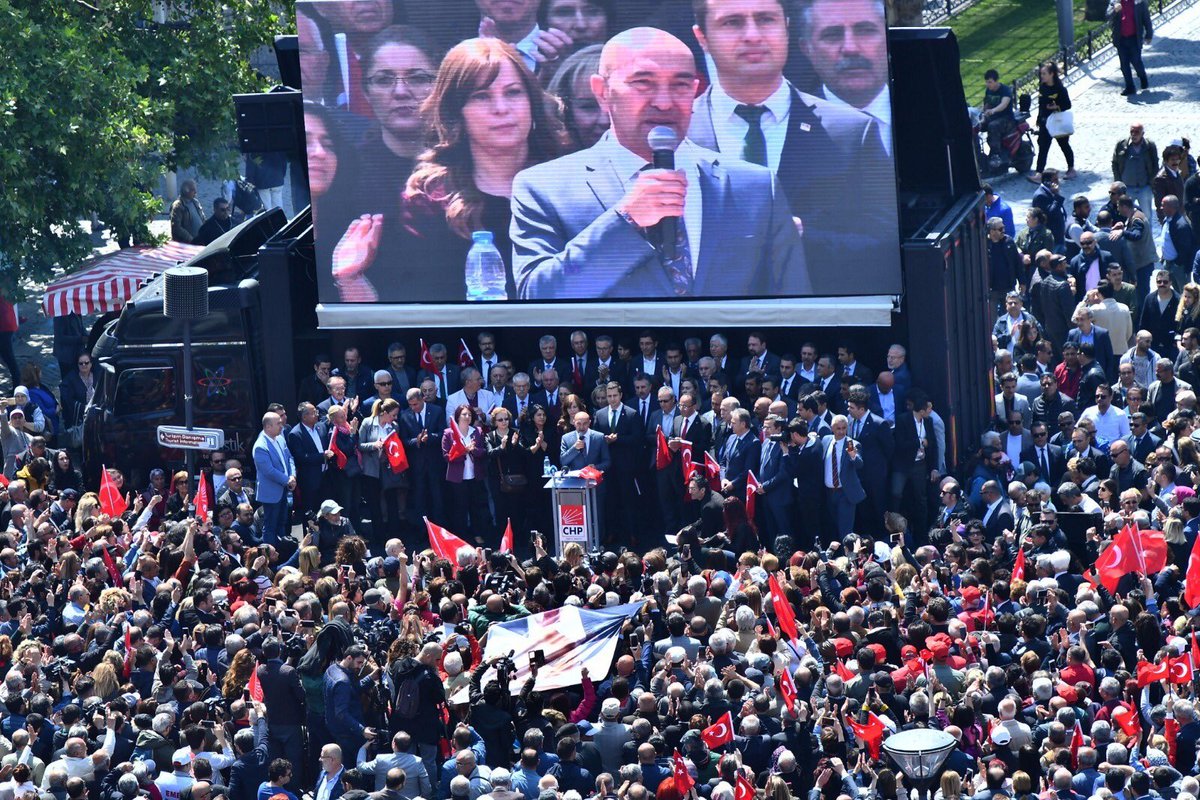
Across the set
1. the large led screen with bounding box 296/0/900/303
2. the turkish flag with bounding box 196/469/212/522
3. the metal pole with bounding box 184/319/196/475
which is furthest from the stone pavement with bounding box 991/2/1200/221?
the turkish flag with bounding box 196/469/212/522

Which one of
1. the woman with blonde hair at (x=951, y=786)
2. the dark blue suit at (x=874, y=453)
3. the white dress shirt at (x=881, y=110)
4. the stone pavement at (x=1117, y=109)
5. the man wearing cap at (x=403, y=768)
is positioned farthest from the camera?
the stone pavement at (x=1117, y=109)

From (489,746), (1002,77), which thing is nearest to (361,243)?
(489,746)

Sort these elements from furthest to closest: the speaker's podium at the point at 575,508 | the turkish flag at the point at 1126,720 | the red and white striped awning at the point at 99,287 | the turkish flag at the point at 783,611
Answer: the red and white striped awning at the point at 99,287 → the speaker's podium at the point at 575,508 → the turkish flag at the point at 783,611 → the turkish flag at the point at 1126,720

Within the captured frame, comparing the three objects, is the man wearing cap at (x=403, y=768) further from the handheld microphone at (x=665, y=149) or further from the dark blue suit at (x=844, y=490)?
the handheld microphone at (x=665, y=149)

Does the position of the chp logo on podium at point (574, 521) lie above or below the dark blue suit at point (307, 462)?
below

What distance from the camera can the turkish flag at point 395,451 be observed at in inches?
874

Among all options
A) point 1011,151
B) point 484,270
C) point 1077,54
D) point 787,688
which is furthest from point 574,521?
point 1077,54

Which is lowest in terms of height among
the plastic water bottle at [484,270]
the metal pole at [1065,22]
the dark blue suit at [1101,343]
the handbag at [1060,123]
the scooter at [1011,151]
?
the dark blue suit at [1101,343]

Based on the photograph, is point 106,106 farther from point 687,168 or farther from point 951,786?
point 951,786

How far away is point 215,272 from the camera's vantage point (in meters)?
24.1

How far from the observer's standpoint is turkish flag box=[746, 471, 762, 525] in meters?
21.0

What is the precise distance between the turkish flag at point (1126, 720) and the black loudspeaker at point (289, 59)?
11571mm

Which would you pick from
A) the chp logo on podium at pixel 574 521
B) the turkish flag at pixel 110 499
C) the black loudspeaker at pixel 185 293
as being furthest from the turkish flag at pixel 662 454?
the turkish flag at pixel 110 499

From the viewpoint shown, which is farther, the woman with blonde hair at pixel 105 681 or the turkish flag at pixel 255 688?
the woman with blonde hair at pixel 105 681
